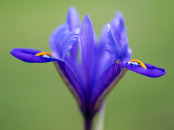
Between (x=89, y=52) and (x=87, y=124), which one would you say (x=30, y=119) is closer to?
(x=87, y=124)

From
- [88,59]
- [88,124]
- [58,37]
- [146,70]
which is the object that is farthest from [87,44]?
[88,124]

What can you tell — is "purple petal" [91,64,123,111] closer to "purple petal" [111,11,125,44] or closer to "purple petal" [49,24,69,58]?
"purple petal" [111,11,125,44]

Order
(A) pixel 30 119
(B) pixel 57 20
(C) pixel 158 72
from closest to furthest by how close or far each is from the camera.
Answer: (C) pixel 158 72
(A) pixel 30 119
(B) pixel 57 20

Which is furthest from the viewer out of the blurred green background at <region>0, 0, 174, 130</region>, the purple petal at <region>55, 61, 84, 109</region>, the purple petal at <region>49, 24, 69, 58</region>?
the blurred green background at <region>0, 0, 174, 130</region>

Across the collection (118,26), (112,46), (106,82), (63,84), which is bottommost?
(63,84)

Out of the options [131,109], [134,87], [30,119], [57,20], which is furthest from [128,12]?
[30,119]

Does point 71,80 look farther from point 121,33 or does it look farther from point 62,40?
point 121,33

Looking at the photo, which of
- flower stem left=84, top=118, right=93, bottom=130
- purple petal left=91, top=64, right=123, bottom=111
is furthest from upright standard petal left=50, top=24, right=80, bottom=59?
flower stem left=84, top=118, right=93, bottom=130
